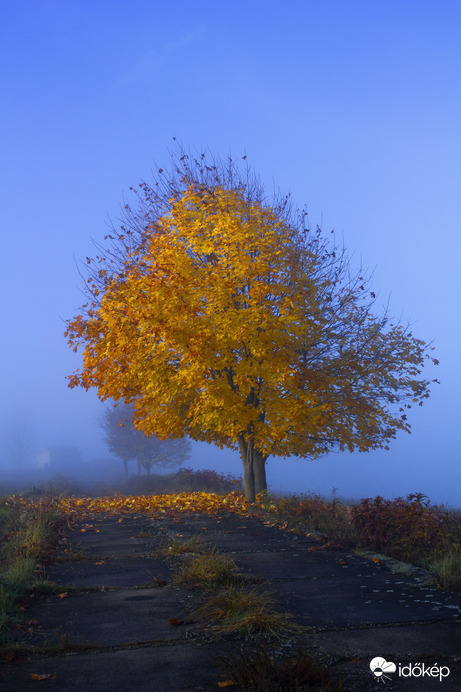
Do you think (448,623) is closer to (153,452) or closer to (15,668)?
(15,668)

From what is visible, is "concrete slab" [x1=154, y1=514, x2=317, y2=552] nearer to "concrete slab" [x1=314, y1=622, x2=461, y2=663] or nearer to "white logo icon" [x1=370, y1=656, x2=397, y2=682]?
"concrete slab" [x1=314, y1=622, x2=461, y2=663]

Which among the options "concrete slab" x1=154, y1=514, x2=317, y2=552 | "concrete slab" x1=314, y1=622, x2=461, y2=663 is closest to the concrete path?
"concrete slab" x1=314, y1=622, x2=461, y2=663

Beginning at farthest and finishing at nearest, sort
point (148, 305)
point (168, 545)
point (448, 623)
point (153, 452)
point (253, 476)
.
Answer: point (153, 452) → point (253, 476) → point (148, 305) → point (168, 545) → point (448, 623)

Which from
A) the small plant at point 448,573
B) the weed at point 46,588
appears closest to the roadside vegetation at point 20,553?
the weed at point 46,588

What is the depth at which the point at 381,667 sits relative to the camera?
4.07m

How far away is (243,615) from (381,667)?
1499 millimetres

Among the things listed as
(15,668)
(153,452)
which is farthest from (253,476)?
(153,452)

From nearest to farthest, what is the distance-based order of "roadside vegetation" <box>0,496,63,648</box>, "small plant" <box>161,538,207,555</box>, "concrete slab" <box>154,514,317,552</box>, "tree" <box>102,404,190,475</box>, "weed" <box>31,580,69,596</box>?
1. "roadside vegetation" <box>0,496,63,648</box>
2. "weed" <box>31,580,69,596</box>
3. "small plant" <box>161,538,207,555</box>
4. "concrete slab" <box>154,514,317,552</box>
5. "tree" <box>102,404,190,475</box>

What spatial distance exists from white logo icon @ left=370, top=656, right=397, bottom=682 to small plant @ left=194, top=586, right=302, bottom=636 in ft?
3.19

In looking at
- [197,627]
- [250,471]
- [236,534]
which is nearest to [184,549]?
[236,534]

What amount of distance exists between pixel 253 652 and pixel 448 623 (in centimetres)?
231

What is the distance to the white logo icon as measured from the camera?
397cm

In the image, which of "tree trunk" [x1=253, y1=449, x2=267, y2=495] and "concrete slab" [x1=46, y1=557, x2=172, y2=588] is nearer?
"concrete slab" [x1=46, y1=557, x2=172, y2=588]

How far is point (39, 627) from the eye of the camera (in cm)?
523
